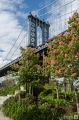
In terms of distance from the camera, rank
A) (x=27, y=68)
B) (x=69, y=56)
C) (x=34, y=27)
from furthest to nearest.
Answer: (x=34, y=27) → (x=27, y=68) → (x=69, y=56)

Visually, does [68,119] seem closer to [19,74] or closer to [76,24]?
[76,24]

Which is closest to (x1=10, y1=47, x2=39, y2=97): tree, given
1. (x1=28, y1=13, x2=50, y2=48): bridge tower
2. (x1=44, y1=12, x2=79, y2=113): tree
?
(x1=44, y1=12, x2=79, y2=113): tree

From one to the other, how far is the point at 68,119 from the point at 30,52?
843 centimetres

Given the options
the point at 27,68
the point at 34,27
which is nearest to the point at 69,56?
the point at 27,68

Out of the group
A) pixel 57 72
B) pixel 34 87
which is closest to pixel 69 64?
pixel 57 72

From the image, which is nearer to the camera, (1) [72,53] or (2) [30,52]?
(1) [72,53]

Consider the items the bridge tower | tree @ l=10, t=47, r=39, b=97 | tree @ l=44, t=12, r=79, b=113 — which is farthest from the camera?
the bridge tower

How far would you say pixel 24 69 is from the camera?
15742mm

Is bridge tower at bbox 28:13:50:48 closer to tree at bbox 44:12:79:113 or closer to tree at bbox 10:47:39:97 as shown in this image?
tree at bbox 10:47:39:97

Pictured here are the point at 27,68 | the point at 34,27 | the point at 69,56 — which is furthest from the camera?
the point at 34,27

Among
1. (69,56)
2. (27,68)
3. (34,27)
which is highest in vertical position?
(34,27)

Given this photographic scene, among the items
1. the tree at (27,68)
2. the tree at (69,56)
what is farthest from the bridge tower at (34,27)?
the tree at (69,56)

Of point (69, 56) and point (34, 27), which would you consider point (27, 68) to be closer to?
point (69, 56)

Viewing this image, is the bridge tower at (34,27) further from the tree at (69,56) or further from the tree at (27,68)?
the tree at (69,56)
